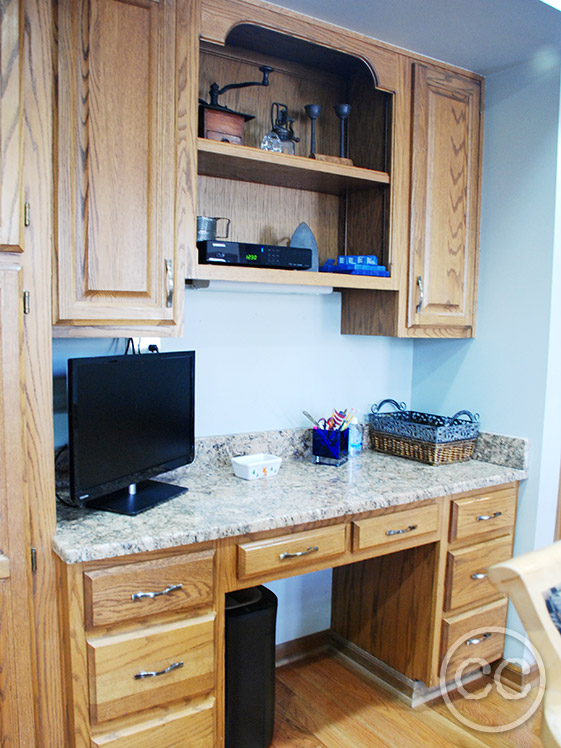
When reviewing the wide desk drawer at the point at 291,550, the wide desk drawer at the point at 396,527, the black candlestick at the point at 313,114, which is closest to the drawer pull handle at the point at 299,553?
the wide desk drawer at the point at 291,550

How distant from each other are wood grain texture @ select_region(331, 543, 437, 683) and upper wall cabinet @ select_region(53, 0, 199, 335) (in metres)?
1.28

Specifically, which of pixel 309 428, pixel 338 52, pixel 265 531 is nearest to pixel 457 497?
pixel 309 428

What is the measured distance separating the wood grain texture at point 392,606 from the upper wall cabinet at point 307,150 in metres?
1.07

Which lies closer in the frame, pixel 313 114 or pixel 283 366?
pixel 313 114

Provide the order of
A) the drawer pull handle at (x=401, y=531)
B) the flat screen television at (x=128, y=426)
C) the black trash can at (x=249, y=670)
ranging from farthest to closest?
1. the drawer pull handle at (x=401, y=531)
2. the black trash can at (x=249, y=670)
3. the flat screen television at (x=128, y=426)

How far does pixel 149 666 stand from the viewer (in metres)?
1.55

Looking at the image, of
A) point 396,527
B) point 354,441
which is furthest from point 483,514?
point 354,441

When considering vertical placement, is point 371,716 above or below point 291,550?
below

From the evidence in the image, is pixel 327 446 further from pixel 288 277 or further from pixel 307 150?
pixel 307 150

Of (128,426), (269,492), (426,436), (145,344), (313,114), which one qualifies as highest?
(313,114)

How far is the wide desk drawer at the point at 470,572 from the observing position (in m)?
2.24

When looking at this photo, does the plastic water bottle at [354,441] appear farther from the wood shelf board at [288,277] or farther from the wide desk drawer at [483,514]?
the wood shelf board at [288,277]

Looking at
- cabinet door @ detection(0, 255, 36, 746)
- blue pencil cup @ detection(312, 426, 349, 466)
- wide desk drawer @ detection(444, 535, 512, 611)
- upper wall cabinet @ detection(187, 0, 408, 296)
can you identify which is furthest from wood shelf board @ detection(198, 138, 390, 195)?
wide desk drawer @ detection(444, 535, 512, 611)

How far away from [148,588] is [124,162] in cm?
115
